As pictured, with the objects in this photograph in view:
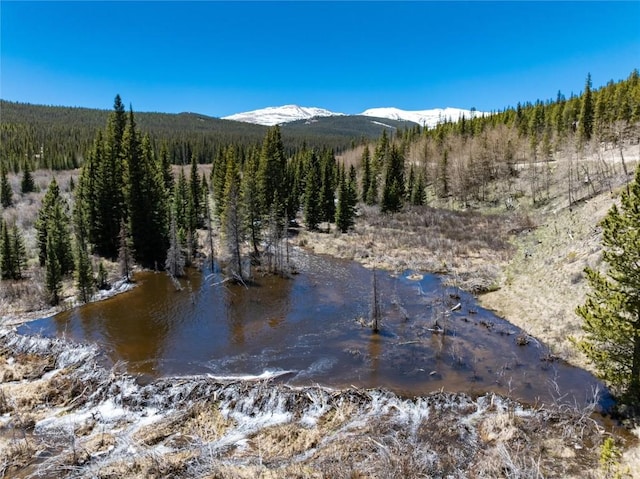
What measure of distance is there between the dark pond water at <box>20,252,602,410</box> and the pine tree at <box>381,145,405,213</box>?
3844 centimetres

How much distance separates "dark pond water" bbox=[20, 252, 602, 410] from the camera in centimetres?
2091

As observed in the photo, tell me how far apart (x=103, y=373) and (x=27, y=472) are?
657 centimetres

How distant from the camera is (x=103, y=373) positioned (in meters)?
20.3

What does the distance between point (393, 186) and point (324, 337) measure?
169 ft

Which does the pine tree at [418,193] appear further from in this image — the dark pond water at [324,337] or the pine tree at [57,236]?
the pine tree at [57,236]

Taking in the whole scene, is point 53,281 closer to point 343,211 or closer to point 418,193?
point 343,211

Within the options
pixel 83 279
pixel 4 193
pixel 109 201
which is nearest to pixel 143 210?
pixel 109 201

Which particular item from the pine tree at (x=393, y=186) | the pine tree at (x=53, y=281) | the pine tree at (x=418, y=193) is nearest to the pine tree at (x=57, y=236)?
the pine tree at (x=53, y=281)

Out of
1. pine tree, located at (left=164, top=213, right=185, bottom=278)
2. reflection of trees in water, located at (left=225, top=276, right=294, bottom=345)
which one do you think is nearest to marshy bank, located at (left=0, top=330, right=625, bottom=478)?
reflection of trees in water, located at (left=225, top=276, right=294, bottom=345)

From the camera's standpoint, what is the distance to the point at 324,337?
25.9 meters

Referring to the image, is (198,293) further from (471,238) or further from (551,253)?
(471,238)

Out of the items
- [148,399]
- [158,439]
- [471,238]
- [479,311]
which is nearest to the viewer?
[158,439]

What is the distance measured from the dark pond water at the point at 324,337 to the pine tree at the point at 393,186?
126 feet

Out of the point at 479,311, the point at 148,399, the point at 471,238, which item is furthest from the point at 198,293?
the point at 471,238
